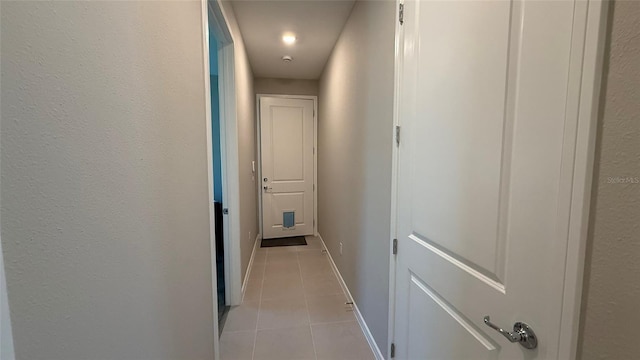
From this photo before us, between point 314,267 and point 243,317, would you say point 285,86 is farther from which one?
point 243,317

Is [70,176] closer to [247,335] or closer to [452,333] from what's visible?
[452,333]

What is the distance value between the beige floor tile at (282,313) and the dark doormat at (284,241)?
5.01 feet

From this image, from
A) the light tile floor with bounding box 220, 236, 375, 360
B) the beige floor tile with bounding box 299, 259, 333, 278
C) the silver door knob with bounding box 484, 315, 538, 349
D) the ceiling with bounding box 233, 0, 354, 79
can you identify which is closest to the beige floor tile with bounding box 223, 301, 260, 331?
the light tile floor with bounding box 220, 236, 375, 360

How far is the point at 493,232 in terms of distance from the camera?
2.58ft

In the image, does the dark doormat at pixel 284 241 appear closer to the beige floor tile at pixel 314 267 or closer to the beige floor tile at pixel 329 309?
the beige floor tile at pixel 314 267

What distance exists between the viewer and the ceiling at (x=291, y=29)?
2.14 meters

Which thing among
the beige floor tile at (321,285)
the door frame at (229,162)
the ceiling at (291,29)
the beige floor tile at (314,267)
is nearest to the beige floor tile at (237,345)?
the door frame at (229,162)

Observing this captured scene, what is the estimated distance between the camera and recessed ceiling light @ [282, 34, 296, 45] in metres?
2.66

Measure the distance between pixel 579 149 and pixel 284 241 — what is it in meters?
3.84

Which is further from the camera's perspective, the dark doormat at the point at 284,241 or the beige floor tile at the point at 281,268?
the dark doormat at the point at 284,241

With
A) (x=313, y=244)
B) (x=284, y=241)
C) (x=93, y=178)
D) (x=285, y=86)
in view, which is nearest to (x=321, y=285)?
(x=313, y=244)

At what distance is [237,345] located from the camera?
6.10ft

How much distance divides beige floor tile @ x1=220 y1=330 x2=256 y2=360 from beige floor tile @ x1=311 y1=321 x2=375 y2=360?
1.51ft

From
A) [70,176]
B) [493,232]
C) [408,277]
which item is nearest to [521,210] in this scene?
[493,232]
